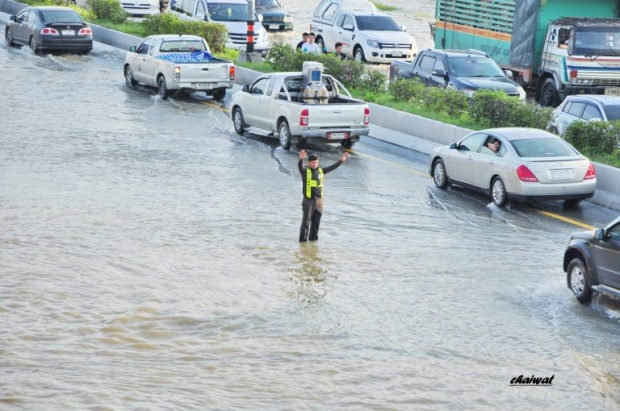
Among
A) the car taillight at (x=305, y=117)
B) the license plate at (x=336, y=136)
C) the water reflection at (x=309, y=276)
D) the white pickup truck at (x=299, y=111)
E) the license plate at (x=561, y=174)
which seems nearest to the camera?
the water reflection at (x=309, y=276)

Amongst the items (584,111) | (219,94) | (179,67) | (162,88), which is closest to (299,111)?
(584,111)

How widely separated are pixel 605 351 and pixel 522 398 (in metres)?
1.86

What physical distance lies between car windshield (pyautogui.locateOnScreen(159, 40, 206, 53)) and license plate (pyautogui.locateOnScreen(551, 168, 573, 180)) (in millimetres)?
15200

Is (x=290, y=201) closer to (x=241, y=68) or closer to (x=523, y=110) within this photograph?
(x=523, y=110)

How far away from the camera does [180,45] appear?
111ft

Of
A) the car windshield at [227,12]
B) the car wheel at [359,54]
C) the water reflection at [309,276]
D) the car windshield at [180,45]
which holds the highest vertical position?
the car windshield at [227,12]

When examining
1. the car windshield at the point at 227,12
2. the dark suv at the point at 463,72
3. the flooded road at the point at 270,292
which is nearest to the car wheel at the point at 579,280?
the flooded road at the point at 270,292

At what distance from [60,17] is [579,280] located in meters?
29.5

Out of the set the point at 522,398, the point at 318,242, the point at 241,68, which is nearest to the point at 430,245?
the point at 318,242

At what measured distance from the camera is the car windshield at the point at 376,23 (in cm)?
4016

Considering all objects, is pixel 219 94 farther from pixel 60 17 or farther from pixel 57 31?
pixel 60 17

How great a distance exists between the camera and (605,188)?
21.8 m

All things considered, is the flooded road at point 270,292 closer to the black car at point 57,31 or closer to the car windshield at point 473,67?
the car windshield at point 473,67

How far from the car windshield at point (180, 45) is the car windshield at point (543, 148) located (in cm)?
1431
